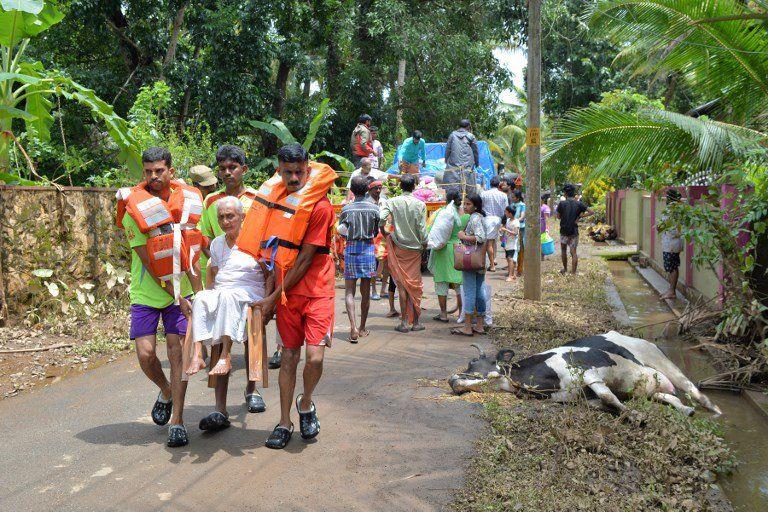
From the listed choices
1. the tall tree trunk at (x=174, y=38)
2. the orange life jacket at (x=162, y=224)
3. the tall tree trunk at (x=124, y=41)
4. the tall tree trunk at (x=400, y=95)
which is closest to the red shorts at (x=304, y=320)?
the orange life jacket at (x=162, y=224)

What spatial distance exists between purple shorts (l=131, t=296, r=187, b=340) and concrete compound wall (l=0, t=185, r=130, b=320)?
4008 mm

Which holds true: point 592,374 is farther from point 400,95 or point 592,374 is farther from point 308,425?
point 400,95

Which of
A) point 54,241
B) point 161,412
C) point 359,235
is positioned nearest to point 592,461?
point 161,412

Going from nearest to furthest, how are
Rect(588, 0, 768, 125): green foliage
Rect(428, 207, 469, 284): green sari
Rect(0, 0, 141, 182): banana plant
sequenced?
Rect(588, 0, 768, 125): green foliage < Rect(0, 0, 141, 182): banana plant < Rect(428, 207, 469, 284): green sari

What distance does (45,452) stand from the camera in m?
5.16

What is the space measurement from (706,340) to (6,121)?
9115mm

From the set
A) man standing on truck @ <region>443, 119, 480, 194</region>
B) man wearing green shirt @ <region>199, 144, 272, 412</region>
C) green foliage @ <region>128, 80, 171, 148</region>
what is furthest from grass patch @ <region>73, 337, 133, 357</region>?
man standing on truck @ <region>443, 119, 480, 194</region>

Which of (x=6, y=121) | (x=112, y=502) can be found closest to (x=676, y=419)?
(x=112, y=502)

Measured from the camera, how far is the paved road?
14.3 feet

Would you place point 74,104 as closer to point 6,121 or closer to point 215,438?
point 6,121

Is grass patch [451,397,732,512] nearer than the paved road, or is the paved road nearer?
grass patch [451,397,732,512]

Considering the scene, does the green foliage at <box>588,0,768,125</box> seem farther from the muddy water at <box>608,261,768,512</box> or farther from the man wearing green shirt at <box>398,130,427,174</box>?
the man wearing green shirt at <box>398,130,427,174</box>

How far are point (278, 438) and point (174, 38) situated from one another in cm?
1539

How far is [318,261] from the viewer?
5.28 m
